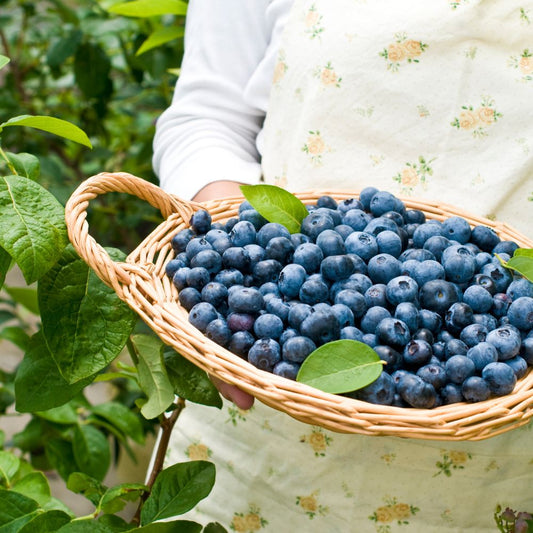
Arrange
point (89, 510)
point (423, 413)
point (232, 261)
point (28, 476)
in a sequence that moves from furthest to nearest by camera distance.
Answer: point (89, 510) < point (28, 476) < point (232, 261) < point (423, 413)

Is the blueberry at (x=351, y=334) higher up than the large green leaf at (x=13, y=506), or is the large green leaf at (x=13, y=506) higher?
the blueberry at (x=351, y=334)

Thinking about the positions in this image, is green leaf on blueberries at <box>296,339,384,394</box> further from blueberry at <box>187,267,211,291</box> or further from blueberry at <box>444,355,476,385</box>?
blueberry at <box>187,267,211,291</box>

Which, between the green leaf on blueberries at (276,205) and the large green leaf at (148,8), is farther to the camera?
the large green leaf at (148,8)

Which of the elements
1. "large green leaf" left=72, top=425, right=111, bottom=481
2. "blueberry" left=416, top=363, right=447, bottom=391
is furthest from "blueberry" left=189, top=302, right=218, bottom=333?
"large green leaf" left=72, top=425, right=111, bottom=481

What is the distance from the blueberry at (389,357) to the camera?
2.25ft

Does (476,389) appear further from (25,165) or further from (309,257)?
(25,165)

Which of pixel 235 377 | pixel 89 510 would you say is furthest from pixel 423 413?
pixel 89 510

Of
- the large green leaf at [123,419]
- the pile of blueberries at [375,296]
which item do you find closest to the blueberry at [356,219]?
the pile of blueberries at [375,296]

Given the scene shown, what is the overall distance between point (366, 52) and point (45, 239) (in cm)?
55

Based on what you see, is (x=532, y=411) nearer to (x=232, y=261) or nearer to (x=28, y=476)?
(x=232, y=261)

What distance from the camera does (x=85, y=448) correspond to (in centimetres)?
117

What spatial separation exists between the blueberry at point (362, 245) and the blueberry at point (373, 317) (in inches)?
3.7

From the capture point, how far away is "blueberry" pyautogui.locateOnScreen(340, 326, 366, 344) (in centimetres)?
71

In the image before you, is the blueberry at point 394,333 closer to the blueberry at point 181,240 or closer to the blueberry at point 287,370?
the blueberry at point 287,370
